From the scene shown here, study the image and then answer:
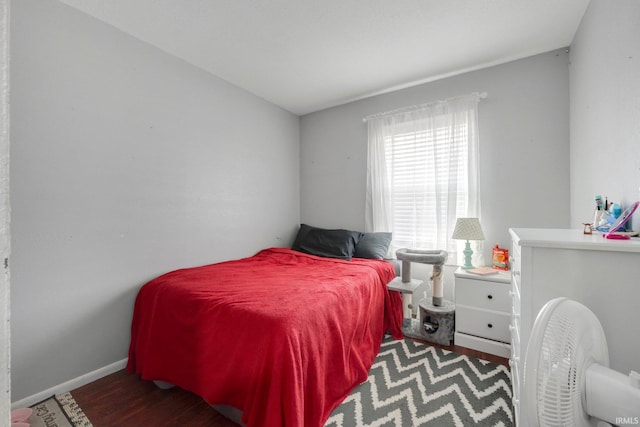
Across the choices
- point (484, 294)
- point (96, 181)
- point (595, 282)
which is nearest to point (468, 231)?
point (484, 294)

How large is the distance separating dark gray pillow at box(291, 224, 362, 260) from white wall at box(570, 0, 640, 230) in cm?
187

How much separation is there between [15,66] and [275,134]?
2186mm

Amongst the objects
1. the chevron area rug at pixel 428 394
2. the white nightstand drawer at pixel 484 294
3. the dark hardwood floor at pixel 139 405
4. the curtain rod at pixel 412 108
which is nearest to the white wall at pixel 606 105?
the curtain rod at pixel 412 108

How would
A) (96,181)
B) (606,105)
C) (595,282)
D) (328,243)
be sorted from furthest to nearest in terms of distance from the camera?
(328,243) < (96,181) < (606,105) < (595,282)

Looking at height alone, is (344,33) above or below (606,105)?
above

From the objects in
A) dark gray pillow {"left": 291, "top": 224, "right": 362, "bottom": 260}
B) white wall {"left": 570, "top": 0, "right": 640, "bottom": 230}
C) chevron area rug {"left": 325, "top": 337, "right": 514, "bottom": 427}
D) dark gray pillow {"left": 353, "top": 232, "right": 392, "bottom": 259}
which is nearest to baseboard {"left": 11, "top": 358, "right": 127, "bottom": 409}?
chevron area rug {"left": 325, "top": 337, "right": 514, "bottom": 427}

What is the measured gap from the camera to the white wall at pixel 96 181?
1.62 meters

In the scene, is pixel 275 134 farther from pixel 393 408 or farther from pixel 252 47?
pixel 393 408

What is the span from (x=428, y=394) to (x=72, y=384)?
2.32m

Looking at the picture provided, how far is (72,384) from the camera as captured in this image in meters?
1.78

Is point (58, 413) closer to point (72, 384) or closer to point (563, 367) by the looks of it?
point (72, 384)

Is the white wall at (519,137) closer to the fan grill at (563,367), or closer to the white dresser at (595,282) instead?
the white dresser at (595,282)

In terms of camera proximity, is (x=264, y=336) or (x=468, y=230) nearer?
(x=264, y=336)

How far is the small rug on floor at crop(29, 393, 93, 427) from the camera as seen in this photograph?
1.49 m
